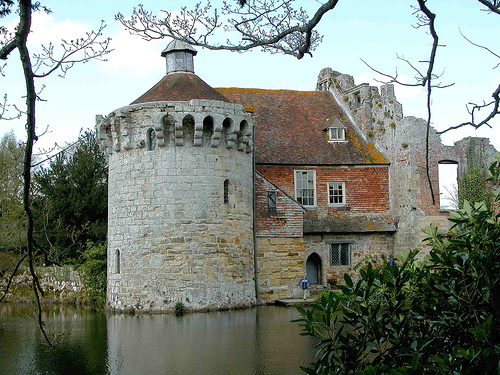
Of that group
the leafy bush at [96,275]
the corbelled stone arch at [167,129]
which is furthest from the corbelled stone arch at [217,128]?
the leafy bush at [96,275]

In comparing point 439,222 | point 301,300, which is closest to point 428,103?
point 301,300

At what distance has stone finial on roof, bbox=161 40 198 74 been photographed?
78.7 feet

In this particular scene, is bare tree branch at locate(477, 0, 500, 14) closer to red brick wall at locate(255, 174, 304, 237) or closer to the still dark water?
the still dark water

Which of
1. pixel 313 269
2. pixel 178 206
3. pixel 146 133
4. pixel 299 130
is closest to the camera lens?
pixel 178 206

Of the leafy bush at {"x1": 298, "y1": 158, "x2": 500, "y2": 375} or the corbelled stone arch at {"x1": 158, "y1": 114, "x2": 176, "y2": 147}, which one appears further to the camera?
the corbelled stone arch at {"x1": 158, "y1": 114, "x2": 176, "y2": 147}

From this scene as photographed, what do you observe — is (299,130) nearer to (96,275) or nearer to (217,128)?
(217,128)

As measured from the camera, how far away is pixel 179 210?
21.0 m

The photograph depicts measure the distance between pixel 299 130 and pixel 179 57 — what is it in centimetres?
659

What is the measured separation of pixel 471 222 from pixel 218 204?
567 inches

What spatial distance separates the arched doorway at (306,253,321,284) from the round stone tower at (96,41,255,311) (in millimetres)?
5238

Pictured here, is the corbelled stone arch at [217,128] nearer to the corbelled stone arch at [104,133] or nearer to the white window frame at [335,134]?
the corbelled stone arch at [104,133]

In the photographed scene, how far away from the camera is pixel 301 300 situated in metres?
23.0

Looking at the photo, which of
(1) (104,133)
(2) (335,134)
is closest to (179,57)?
(1) (104,133)

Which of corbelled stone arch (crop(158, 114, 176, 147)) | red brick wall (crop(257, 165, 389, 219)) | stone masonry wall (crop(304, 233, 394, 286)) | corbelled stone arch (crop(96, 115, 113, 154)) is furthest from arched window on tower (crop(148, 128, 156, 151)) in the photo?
stone masonry wall (crop(304, 233, 394, 286))
